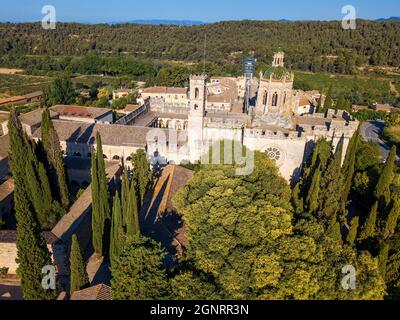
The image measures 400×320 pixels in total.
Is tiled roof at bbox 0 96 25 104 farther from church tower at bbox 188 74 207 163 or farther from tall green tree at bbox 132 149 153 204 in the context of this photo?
church tower at bbox 188 74 207 163

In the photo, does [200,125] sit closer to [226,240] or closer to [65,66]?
[226,240]

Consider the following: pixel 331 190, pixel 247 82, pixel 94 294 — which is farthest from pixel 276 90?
pixel 94 294

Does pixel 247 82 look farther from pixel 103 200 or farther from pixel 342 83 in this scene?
pixel 342 83

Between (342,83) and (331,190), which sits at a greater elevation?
(342,83)

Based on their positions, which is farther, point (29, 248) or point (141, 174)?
point (141, 174)

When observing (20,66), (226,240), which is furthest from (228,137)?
(20,66)

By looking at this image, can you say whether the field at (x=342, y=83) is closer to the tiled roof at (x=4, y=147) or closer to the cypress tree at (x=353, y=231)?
the cypress tree at (x=353, y=231)

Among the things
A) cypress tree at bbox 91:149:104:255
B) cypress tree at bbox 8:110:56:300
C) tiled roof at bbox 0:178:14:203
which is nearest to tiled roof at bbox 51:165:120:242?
cypress tree at bbox 91:149:104:255
